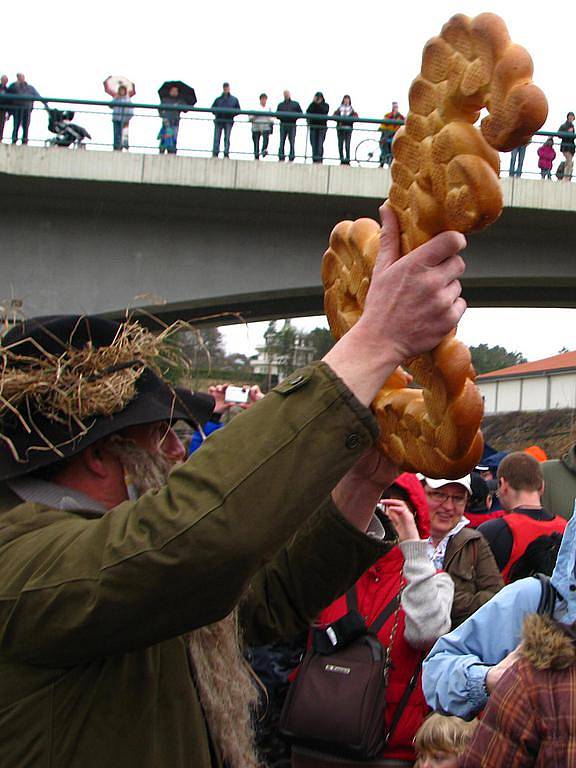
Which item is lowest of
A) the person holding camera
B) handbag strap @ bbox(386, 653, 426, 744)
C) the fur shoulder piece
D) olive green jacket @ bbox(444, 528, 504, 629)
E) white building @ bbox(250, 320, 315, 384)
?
handbag strap @ bbox(386, 653, 426, 744)

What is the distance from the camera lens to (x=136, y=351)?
1854 millimetres

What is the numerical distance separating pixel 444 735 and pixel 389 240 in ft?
6.62

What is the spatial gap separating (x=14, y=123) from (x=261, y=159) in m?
3.63

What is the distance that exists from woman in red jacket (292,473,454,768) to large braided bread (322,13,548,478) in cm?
145

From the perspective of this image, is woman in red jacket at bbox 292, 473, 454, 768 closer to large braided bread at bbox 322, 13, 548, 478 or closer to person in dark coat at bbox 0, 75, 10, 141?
large braided bread at bbox 322, 13, 548, 478

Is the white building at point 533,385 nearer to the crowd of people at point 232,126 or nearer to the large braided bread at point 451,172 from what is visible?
the crowd of people at point 232,126

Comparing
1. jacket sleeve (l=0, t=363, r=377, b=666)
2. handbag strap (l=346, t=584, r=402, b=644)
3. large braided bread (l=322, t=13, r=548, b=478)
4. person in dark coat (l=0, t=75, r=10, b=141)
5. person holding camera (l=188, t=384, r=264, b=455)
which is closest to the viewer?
jacket sleeve (l=0, t=363, r=377, b=666)

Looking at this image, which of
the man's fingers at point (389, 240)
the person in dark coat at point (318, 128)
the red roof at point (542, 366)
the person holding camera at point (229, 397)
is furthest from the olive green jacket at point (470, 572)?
the red roof at point (542, 366)

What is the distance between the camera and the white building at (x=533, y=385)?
40.3 metres

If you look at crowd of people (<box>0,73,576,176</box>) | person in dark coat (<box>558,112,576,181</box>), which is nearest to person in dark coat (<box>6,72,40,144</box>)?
crowd of people (<box>0,73,576,176</box>)

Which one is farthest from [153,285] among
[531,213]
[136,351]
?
[136,351]

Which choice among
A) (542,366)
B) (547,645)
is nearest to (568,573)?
(547,645)

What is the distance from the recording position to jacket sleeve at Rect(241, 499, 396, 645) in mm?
1877

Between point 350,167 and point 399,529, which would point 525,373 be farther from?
point 399,529
